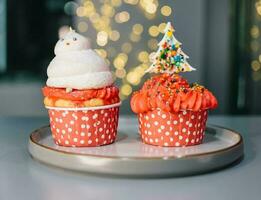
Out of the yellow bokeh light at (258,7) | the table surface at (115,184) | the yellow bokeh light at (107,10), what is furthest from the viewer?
the yellow bokeh light at (258,7)

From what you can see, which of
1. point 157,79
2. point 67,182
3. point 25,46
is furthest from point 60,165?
point 25,46

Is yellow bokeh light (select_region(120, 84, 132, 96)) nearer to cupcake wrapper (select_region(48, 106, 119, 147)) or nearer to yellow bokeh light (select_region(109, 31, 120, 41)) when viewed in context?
yellow bokeh light (select_region(109, 31, 120, 41))

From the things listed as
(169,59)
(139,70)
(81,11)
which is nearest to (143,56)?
(139,70)

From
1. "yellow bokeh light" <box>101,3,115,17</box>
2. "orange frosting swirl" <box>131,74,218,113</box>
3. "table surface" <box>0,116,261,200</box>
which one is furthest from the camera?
"yellow bokeh light" <box>101,3,115,17</box>

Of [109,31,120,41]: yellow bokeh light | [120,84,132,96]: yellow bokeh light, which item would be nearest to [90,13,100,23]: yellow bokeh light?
[109,31,120,41]: yellow bokeh light

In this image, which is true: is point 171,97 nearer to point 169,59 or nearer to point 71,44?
point 169,59

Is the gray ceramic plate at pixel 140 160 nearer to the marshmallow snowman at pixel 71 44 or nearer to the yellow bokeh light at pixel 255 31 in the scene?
the marshmallow snowman at pixel 71 44

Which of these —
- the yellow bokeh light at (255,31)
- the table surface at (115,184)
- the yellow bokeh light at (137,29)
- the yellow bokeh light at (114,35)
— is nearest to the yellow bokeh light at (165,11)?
the yellow bokeh light at (137,29)
